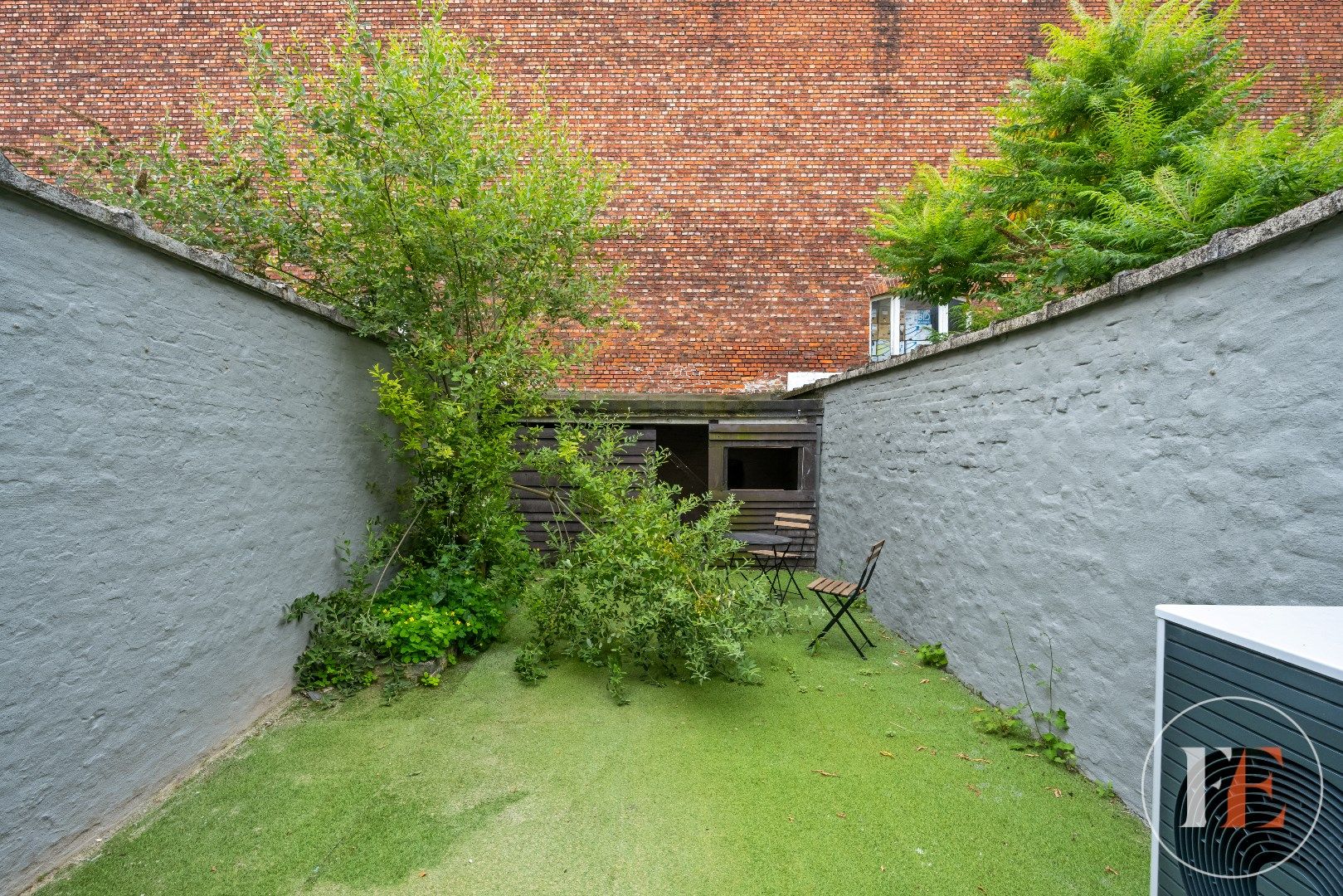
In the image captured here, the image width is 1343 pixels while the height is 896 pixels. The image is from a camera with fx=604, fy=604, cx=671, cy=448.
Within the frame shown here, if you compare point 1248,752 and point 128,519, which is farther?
point 128,519

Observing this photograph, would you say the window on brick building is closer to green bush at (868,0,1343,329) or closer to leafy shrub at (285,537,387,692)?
green bush at (868,0,1343,329)

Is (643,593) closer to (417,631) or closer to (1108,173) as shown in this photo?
(417,631)

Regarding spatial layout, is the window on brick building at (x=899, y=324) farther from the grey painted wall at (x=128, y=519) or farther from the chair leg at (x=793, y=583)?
the grey painted wall at (x=128, y=519)

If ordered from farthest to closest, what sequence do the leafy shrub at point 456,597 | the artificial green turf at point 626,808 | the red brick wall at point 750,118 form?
the red brick wall at point 750,118 → the leafy shrub at point 456,597 → the artificial green turf at point 626,808

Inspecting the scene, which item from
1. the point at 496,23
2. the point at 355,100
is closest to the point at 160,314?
the point at 355,100

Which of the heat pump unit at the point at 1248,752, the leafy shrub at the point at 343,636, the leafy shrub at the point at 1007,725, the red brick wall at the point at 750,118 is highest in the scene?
the red brick wall at the point at 750,118

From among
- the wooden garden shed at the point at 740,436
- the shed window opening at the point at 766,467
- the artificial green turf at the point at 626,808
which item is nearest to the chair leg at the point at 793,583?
the wooden garden shed at the point at 740,436

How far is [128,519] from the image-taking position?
2682mm

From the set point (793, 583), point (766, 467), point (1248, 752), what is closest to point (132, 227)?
point (1248, 752)

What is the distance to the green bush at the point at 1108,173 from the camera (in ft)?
11.2

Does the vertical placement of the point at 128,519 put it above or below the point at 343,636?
above

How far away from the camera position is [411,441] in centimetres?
446

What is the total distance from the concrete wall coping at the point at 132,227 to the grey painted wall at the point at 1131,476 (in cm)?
449

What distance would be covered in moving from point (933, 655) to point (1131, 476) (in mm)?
2377
